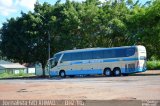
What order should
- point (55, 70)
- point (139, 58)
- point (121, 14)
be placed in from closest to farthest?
point (139, 58), point (55, 70), point (121, 14)

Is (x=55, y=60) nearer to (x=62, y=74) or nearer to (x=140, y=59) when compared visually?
(x=62, y=74)

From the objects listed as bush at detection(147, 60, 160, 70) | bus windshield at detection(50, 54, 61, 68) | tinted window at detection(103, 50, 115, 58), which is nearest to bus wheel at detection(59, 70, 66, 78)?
Answer: bus windshield at detection(50, 54, 61, 68)

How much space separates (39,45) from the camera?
55906mm

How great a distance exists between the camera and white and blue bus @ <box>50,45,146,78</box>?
4022 cm

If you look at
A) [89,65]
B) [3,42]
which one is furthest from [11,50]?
[89,65]

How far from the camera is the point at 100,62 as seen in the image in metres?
42.5

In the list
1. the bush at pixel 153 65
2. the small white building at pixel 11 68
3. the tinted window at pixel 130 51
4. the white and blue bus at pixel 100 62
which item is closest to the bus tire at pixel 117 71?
the white and blue bus at pixel 100 62

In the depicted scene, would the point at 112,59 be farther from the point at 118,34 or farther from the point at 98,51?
the point at 118,34

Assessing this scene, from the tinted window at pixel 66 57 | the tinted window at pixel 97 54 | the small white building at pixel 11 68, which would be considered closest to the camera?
the tinted window at pixel 97 54

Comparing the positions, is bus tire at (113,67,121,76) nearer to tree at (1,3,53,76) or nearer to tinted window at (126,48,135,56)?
tinted window at (126,48,135,56)

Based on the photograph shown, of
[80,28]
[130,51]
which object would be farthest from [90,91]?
[80,28]

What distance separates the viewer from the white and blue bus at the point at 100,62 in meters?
40.2

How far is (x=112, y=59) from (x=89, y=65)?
2901 mm

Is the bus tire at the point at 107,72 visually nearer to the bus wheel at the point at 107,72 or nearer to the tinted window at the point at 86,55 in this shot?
the bus wheel at the point at 107,72
